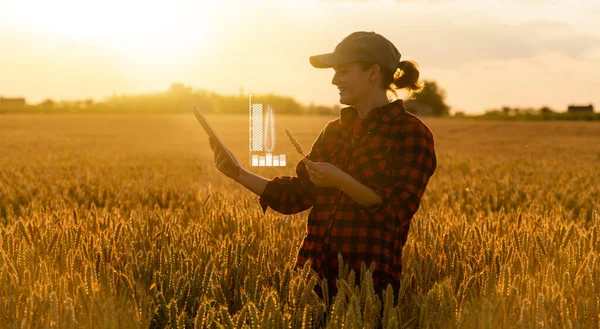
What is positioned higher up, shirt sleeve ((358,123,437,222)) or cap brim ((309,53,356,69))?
cap brim ((309,53,356,69))

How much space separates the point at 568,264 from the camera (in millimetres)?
3072

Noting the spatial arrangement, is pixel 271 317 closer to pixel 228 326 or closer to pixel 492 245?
pixel 228 326

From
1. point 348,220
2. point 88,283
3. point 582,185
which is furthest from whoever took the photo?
point 582,185

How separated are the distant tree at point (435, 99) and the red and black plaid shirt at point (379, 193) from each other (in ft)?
215

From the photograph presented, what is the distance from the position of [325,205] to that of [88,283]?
3.62ft

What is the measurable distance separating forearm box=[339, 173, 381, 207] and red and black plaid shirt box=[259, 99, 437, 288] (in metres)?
0.05

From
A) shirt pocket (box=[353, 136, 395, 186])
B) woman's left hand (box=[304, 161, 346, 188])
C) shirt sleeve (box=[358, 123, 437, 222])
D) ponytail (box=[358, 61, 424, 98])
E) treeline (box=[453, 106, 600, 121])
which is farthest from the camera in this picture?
treeline (box=[453, 106, 600, 121])

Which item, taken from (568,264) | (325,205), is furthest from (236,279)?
(568,264)

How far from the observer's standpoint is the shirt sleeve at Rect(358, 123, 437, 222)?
2734 millimetres

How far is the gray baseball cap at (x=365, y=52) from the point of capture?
2879 mm

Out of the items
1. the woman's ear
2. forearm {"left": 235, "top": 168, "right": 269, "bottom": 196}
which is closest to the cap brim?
the woman's ear

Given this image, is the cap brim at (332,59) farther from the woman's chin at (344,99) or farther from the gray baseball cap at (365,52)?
the woman's chin at (344,99)

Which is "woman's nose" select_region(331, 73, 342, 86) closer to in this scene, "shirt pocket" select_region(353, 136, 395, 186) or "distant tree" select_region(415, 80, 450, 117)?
"shirt pocket" select_region(353, 136, 395, 186)

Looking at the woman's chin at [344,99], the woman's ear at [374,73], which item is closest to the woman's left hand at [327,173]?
the woman's chin at [344,99]
